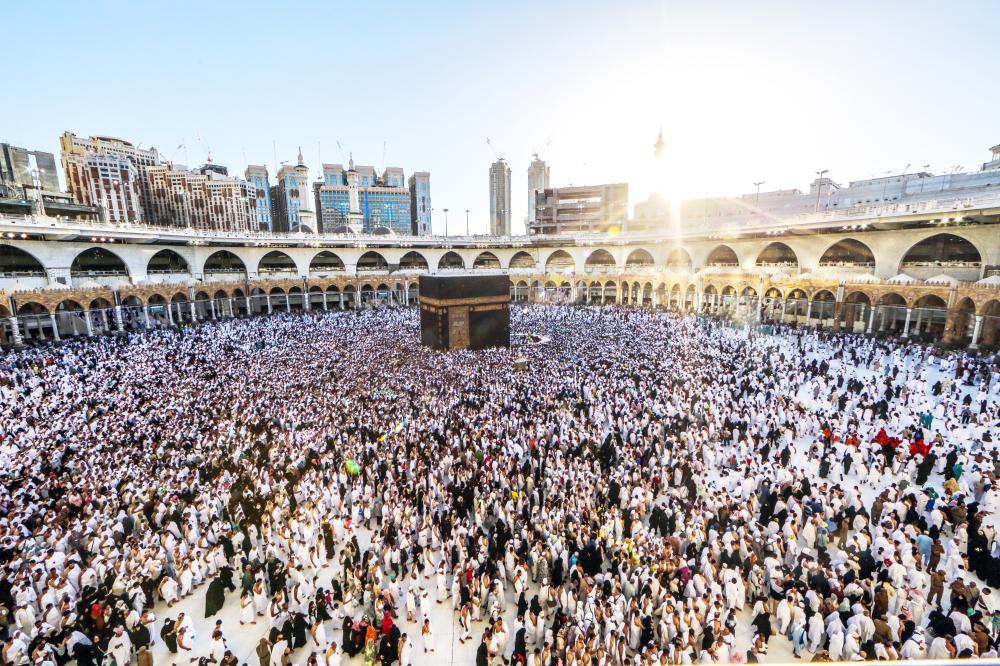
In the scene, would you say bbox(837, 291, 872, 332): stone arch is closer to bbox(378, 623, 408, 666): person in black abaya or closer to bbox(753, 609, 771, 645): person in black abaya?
bbox(753, 609, 771, 645): person in black abaya

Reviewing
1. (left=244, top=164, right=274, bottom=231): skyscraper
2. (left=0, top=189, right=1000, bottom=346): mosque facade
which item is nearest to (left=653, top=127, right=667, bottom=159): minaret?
(left=0, top=189, right=1000, bottom=346): mosque facade

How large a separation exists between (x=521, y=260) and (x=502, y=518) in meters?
41.4

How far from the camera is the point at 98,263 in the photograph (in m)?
28.1

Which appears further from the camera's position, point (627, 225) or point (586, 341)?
point (627, 225)

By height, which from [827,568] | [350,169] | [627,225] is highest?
[350,169]

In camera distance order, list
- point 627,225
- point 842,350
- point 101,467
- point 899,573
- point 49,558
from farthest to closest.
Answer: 1. point 627,225
2. point 842,350
3. point 101,467
4. point 49,558
5. point 899,573

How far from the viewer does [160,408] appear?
12.3 metres

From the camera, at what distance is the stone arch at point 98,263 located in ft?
87.1

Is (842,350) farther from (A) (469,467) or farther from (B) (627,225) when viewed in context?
(B) (627,225)

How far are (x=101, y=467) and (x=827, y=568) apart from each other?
528 inches

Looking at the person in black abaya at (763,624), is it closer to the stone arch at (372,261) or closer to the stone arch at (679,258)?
the stone arch at (679,258)

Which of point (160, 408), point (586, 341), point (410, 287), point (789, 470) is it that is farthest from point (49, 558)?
point (410, 287)

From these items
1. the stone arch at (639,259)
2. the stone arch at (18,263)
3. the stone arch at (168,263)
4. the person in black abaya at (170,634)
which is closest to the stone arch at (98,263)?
the stone arch at (18,263)

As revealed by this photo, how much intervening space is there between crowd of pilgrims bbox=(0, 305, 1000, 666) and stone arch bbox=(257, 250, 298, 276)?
2231cm
